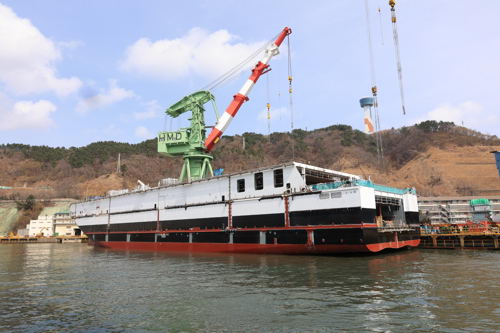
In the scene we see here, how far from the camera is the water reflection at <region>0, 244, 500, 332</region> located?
10.5 meters

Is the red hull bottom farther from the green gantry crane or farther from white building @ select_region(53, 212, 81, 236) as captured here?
white building @ select_region(53, 212, 81, 236)

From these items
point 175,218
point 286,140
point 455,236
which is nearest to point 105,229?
point 175,218

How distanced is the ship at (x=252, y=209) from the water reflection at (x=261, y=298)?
5.39 metres

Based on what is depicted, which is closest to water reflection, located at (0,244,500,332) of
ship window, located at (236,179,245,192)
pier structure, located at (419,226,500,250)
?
ship window, located at (236,179,245,192)

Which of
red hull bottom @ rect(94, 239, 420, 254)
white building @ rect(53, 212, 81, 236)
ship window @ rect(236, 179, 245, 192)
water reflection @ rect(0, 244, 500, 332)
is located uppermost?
ship window @ rect(236, 179, 245, 192)

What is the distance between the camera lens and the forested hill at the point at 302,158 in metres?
89.6

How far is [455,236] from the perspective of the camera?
35.5 metres

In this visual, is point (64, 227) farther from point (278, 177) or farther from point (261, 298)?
point (261, 298)

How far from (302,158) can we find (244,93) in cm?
7537

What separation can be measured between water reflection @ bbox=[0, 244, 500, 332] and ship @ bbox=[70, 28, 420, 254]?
212 inches

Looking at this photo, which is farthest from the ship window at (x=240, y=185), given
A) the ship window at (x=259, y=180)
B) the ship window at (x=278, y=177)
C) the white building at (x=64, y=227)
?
the white building at (x=64, y=227)

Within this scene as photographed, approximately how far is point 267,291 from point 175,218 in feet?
84.2

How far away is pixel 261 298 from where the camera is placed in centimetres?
1373

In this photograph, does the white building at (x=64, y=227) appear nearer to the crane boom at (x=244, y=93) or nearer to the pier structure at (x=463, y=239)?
the crane boom at (x=244, y=93)
